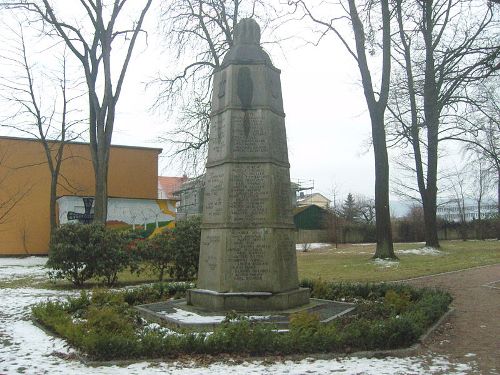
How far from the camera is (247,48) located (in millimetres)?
9516

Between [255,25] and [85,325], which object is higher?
[255,25]

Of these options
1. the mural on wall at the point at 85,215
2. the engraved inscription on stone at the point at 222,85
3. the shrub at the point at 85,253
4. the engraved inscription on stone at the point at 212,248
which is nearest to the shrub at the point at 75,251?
the shrub at the point at 85,253

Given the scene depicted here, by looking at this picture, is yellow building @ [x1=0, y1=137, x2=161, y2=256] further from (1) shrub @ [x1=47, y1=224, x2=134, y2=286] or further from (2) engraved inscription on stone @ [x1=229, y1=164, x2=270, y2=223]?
(2) engraved inscription on stone @ [x1=229, y1=164, x2=270, y2=223]

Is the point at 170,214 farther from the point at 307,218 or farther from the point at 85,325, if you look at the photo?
the point at 85,325

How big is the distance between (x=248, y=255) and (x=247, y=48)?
3.69 metres

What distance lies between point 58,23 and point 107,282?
39.0 feet

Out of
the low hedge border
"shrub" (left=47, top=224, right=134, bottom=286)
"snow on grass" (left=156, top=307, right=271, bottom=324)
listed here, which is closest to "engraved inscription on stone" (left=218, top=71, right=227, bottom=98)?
"snow on grass" (left=156, top=307, right=271, bottom=324)

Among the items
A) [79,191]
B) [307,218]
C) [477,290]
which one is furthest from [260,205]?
[307,218]

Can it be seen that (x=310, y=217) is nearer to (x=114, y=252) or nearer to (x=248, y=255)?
(x=114, y=252)

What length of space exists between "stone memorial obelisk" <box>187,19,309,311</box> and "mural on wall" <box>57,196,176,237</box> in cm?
2351

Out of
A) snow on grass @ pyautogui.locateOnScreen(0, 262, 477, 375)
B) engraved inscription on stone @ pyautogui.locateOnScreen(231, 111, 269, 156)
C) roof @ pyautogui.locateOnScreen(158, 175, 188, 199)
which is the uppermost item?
roof @ pyautogui.locateOnScreen(158, 175, 188, 199)

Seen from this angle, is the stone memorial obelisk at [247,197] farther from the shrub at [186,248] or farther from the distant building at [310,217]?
the distant building at [310,217]

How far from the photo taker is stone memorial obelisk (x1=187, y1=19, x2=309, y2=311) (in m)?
8.61

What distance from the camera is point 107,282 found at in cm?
1634
